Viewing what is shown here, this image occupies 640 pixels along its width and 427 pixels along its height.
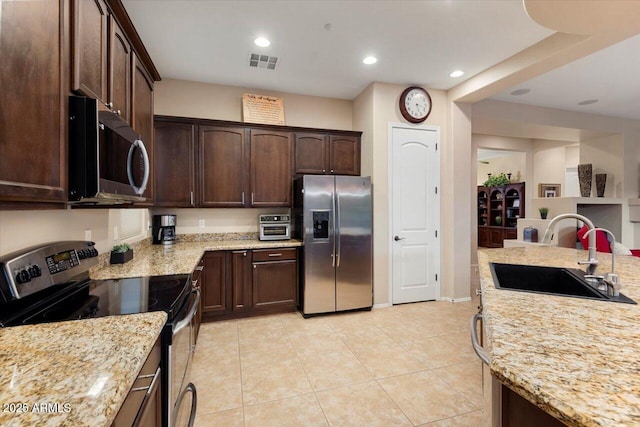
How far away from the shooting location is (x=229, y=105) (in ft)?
12.4

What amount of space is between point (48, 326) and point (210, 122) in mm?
2812

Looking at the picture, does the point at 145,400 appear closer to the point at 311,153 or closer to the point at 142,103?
the point at 142,103

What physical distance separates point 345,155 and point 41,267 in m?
3.27

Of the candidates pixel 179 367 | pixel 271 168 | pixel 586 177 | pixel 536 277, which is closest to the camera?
pixel 179 367

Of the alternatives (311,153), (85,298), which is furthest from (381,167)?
(85,298)

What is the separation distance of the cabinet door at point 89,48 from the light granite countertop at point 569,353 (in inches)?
74.1

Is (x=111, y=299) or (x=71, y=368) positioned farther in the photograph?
(x=111, y=299)

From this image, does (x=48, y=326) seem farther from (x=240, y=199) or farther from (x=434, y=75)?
(x=434, y=75)

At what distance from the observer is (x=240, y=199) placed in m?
3.58

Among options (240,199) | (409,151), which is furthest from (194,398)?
(409,151)

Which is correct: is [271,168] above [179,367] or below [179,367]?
above

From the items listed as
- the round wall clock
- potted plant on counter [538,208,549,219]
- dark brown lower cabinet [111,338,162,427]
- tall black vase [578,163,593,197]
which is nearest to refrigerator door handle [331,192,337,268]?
the round wall clock

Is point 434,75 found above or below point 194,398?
above

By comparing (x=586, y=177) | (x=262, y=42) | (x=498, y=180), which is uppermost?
(x=262, y=42)
